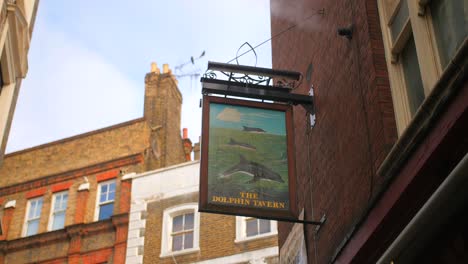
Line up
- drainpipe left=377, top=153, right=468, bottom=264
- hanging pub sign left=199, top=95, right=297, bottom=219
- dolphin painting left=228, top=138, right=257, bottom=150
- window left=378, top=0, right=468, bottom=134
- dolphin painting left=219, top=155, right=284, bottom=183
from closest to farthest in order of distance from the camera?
1. drainpipe left=377, top=153, right=468, bottom=264
2. window left=378, top=0, right=468, bottom=134
3. hanging pub sign left=199, top=95, right=297, bottom=219
4. dolphin painting left=219, top=155, right=284, bottom=183
5. dolphin painting left=228, top=138, right=257, bottom=150

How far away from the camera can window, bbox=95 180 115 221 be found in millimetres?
29188

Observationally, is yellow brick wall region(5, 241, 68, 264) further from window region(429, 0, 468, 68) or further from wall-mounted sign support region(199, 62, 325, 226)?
window region(429, 0, 468, 68)

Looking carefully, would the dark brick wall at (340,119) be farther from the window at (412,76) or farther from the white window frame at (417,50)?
the window at (412,76)

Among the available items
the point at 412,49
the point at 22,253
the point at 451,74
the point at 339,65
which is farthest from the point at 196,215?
the point at 451,74

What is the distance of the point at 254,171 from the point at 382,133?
81.4 inches

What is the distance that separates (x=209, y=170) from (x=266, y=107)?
1.47 meters

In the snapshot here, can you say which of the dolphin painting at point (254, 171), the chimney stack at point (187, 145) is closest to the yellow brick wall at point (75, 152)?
the chimney stack at point (187, 145)

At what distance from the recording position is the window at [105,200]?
95.8 ft

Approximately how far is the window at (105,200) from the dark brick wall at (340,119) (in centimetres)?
1742

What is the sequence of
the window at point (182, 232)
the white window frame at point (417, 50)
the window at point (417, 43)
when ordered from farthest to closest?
1. the window at point (182, 232)
2. the white window frame at point (417, 50)
3. the window at point (417, 43)

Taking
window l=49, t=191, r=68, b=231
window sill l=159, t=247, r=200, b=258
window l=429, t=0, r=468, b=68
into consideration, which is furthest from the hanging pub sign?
window l=49, t=191, r=68, b=231

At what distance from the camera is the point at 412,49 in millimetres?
8531

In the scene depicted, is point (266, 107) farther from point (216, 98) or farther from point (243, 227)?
point (243, 227)

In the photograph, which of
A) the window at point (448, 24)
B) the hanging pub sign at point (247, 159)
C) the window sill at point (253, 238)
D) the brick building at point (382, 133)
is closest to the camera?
the brick building at point (382, 133)
